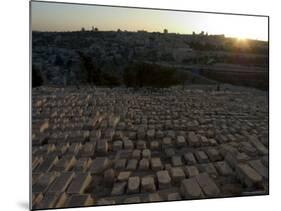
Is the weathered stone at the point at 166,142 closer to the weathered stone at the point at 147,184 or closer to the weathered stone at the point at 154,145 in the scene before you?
the weathered stone at the point at 154,145

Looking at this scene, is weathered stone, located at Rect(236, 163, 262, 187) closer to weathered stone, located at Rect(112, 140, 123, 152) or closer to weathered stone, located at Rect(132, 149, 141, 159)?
weathered stone, located at Rect(132, 149, 141, 159)

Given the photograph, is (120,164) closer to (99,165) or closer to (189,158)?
(99,165)

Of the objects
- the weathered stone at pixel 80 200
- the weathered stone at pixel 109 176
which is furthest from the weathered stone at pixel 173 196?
the weathered stone at pixel 80 200

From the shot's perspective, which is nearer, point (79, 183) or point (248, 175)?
point (79, 183)

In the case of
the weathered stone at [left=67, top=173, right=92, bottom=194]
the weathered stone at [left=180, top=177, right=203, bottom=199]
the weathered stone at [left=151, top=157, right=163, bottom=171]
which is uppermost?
the weathered stone at [left=151, top=157, right=163, bottom=171]

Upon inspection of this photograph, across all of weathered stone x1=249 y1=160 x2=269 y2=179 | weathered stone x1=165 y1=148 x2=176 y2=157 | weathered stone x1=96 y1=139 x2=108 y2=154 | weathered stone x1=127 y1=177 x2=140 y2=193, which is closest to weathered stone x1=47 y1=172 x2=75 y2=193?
weathered stone x1=96 y1=139 x2=108 y2=154

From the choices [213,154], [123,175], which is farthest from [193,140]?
[123,175]
